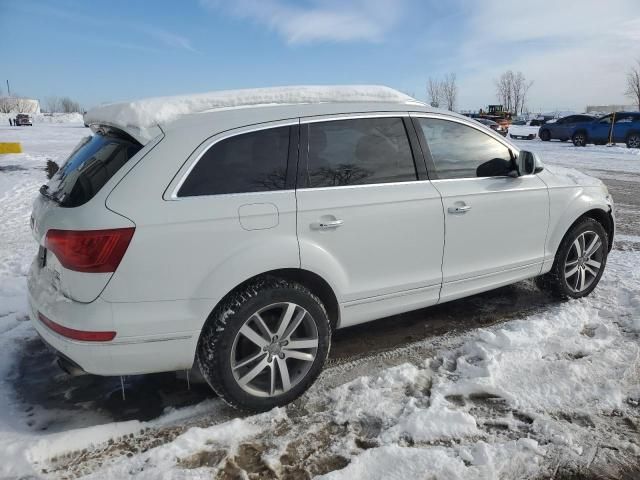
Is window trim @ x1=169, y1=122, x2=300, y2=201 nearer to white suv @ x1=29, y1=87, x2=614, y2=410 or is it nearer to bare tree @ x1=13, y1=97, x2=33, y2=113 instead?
white suv @ x1=29, y1=87, x2=614, y2=410

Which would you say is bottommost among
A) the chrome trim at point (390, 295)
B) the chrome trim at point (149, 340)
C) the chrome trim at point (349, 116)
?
the chrome trim at point (390, 295)

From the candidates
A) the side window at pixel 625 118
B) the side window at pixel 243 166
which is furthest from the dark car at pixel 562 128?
the side window at pixel 243 166

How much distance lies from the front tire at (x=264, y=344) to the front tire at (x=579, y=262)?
247 centimetres

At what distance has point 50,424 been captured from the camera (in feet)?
9.52

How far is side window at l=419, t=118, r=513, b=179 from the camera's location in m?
3.67

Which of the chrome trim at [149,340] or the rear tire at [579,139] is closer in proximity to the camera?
the chrome trim at [149,340]

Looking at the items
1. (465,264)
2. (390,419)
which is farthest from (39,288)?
(465,264)

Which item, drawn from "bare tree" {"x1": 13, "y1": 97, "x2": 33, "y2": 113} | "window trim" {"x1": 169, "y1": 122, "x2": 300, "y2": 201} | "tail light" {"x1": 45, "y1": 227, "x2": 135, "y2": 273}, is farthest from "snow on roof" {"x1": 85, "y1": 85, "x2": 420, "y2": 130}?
"bare tree" {"x1": 13, "y1": 97, "x2": 33, "y2": 113}

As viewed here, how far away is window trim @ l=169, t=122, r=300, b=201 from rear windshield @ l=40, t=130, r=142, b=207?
0.92 feet

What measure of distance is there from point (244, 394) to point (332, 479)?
75 centimetres

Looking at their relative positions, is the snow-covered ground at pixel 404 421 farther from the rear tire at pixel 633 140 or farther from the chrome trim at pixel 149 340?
the rear tire at pixel 633 140

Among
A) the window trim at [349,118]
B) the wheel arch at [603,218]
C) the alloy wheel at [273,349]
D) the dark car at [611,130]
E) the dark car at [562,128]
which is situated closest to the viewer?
the alloy wheel at [273,349]

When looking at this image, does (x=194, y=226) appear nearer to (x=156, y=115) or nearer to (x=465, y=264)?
(x=156, y=115)

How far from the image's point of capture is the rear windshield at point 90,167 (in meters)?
2.71
